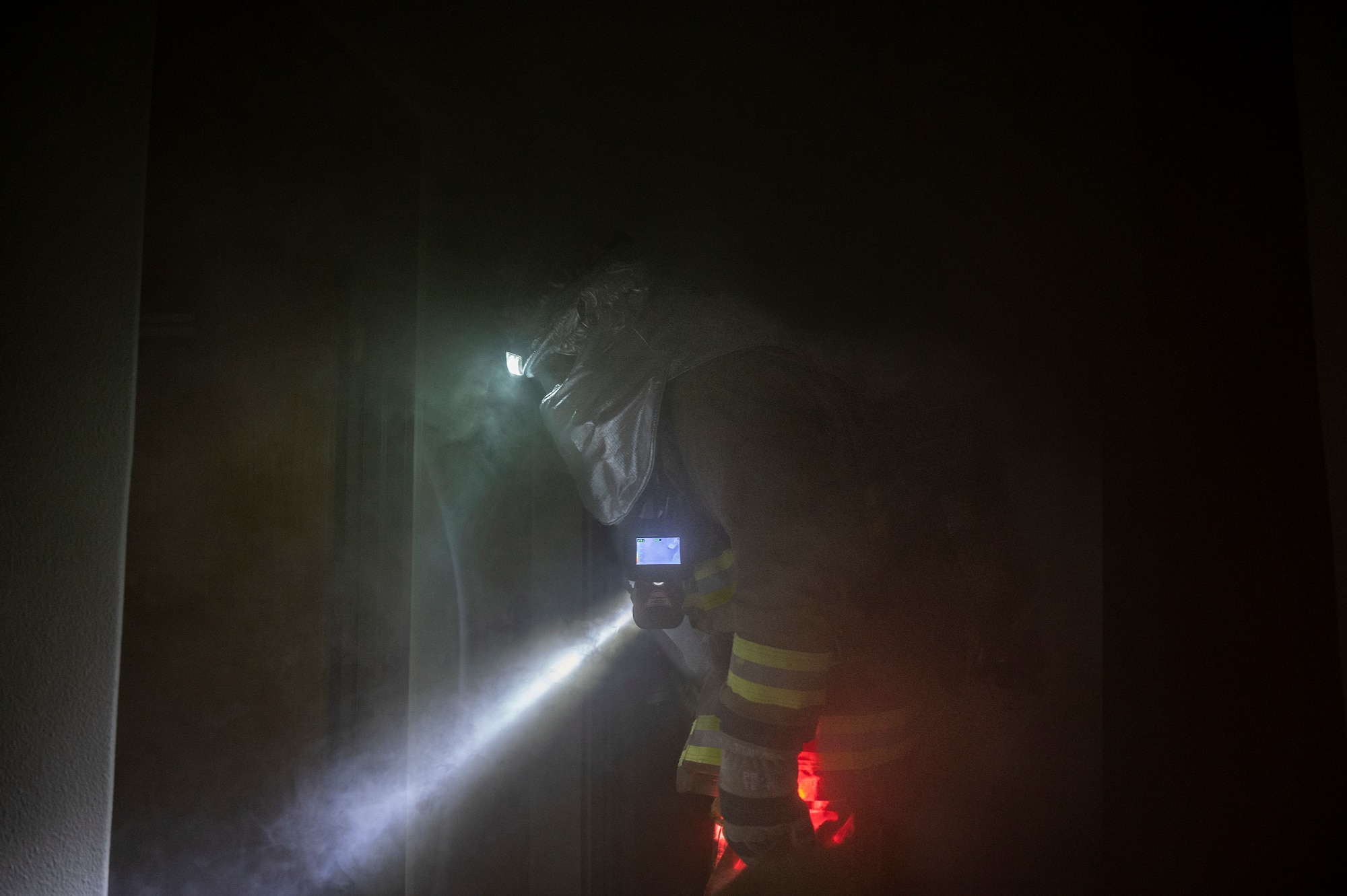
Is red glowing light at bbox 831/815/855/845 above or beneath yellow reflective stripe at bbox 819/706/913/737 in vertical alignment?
beneath

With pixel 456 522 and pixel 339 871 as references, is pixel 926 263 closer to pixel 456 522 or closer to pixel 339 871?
pixel 456 522

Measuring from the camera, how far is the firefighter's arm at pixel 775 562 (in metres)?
0.69

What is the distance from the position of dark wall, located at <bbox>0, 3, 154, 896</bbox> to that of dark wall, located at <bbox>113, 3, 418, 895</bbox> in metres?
0.03

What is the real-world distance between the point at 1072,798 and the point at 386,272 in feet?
4.22

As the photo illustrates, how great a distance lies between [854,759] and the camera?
2.73 feet

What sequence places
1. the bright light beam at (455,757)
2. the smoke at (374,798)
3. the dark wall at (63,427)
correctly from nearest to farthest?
the dark wall at (63,427), the smoke at (374,798), the bright light beam at (455,757)

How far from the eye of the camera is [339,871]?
3.00 feet

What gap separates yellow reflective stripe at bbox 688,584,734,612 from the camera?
33.8 inches

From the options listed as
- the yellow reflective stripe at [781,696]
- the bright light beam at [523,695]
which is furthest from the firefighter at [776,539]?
the bright light beam at [523,695]

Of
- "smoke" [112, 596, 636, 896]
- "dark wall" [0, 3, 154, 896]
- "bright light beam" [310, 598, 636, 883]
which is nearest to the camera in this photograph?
"dark wall" [0, 3, 154, 896]

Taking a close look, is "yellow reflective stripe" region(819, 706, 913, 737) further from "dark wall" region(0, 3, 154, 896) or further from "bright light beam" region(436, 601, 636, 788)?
"dark wall" region(0, 3, 154, 896)

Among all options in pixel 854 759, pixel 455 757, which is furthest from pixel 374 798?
pixel 854 759

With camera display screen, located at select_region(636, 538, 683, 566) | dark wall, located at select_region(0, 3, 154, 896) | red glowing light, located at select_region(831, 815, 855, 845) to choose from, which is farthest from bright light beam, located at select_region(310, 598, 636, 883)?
red glowing light, located at select_region(831, 815, 855, 845)

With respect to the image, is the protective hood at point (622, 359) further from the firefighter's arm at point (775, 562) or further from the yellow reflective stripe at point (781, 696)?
the yellow reflective stripe at point (781, 696)
